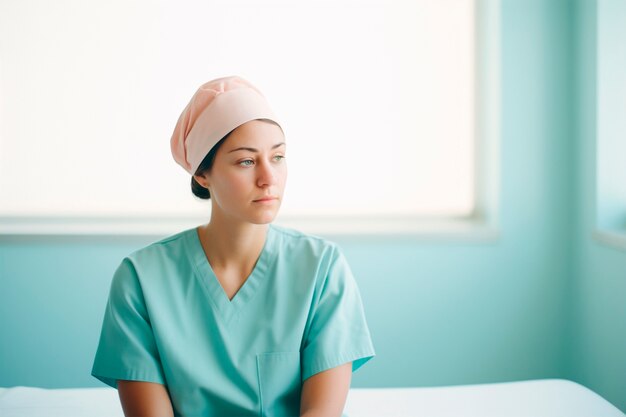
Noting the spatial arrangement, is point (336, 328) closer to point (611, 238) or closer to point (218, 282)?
point (218, 282)

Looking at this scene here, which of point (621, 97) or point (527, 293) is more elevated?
point (621, 97)

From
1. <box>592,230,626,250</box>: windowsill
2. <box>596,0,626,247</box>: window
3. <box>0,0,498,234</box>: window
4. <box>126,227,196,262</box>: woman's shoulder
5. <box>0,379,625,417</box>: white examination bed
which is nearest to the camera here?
<box>126,227,196,262</box>: woman's shoulder

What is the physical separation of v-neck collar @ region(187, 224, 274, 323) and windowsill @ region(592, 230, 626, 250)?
110cm

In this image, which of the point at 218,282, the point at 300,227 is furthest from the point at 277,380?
the point at 300,227

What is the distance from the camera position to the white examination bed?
60.0 inches

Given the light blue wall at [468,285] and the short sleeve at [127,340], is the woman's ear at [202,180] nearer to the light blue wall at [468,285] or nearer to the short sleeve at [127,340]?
the short sleeve at [127,340]

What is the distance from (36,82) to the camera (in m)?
2.45

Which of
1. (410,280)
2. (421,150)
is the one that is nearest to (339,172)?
(421,150)

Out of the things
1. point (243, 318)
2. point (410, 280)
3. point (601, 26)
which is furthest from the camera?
point (410, 280)

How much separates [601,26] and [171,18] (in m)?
1.43

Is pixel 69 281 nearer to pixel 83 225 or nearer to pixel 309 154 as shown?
pixel 83 225

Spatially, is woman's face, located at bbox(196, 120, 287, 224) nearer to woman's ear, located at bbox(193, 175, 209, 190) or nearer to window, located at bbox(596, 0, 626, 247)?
woman's ear, located at bbox(193, 175, 209, 190)

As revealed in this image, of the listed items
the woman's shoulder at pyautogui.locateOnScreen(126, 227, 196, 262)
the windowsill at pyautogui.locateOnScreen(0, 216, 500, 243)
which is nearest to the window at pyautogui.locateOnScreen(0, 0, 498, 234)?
the windowsill at pyautogui.locateOnScreen(0, 216, 500, 243)

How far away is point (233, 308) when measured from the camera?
1359 millimetres
